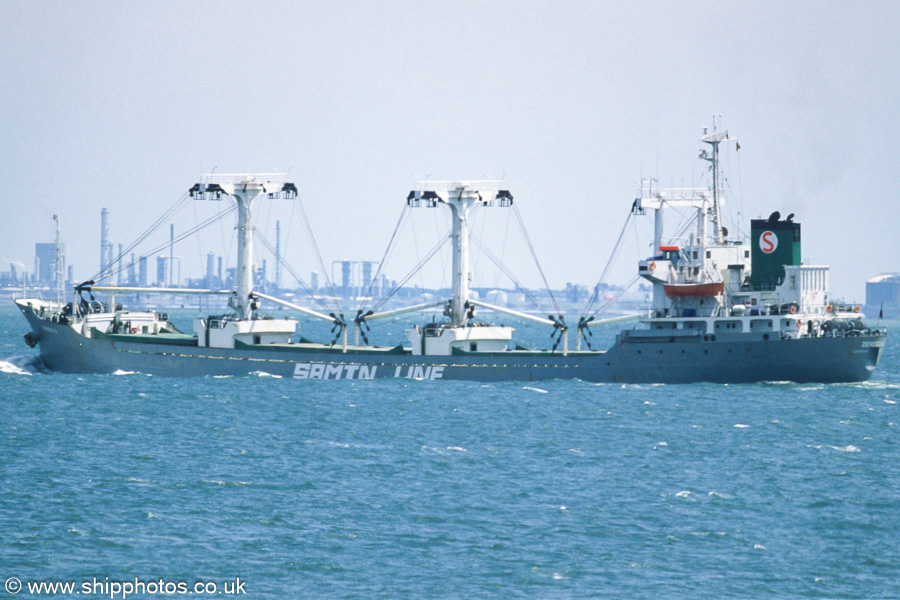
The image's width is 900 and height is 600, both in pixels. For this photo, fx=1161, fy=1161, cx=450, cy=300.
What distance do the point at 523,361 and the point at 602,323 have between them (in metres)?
A: 5.79

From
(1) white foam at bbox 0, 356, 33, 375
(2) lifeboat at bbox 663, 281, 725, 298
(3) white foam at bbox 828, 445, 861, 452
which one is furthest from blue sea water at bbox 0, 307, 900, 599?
(1) white foam at bbox 0, 356, 33, 375

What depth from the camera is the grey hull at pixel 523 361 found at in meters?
60.1

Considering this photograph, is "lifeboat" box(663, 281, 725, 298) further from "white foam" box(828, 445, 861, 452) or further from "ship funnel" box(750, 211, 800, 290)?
"white foam" box(828, 445, 861, 452)

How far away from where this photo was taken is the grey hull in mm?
60062

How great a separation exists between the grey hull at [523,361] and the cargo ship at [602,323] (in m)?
0.07

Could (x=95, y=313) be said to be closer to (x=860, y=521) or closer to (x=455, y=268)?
(x=455, y=268)

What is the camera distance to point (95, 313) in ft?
248

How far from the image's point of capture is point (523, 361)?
215 ft

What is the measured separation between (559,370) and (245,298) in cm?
2048

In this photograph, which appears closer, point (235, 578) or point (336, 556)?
point (235, 578)

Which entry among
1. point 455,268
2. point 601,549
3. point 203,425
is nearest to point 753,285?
point 455,268

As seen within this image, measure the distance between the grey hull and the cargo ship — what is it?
75 millimetres

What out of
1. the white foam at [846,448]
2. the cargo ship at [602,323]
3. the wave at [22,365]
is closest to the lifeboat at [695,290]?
the cargo ship at [602,323]

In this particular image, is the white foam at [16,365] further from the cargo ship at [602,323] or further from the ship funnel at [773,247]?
the ship funnel at [773,247]
